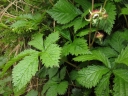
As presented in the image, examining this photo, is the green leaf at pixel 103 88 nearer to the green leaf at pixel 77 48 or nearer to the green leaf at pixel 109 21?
the green leaf at pixel 77 48

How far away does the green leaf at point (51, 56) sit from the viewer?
38.4 inches

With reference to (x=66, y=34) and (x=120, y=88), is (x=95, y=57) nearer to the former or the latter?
(x=120, y=88)

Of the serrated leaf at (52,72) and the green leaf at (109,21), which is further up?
the green leaf at (109,21)

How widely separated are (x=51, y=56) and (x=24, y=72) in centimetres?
17

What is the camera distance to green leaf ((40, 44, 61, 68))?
0.98m

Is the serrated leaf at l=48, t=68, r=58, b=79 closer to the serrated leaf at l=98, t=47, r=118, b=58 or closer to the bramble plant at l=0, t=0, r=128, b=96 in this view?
the bramble plant at l=0, t=0, r=128, b=96

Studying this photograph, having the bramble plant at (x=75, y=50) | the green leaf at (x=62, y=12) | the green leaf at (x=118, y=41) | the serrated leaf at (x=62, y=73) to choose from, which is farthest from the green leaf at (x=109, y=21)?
the serrated leaf at (x=62, y=73)

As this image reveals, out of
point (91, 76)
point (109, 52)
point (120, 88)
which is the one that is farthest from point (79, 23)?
point (120, 88)

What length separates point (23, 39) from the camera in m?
1.59

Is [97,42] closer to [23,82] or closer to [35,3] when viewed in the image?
[23,82]

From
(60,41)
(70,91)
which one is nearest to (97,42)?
(60,41)

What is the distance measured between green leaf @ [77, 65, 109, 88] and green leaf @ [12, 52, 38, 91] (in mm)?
257

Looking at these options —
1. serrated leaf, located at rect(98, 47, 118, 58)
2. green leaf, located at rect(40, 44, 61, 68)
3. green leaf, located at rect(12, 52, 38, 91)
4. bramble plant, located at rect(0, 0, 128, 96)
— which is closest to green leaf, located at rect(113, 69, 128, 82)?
bramble plant, located at rect(0, 0, 128, 96)

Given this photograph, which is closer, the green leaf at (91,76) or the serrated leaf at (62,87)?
the green leaf at (91,76)
